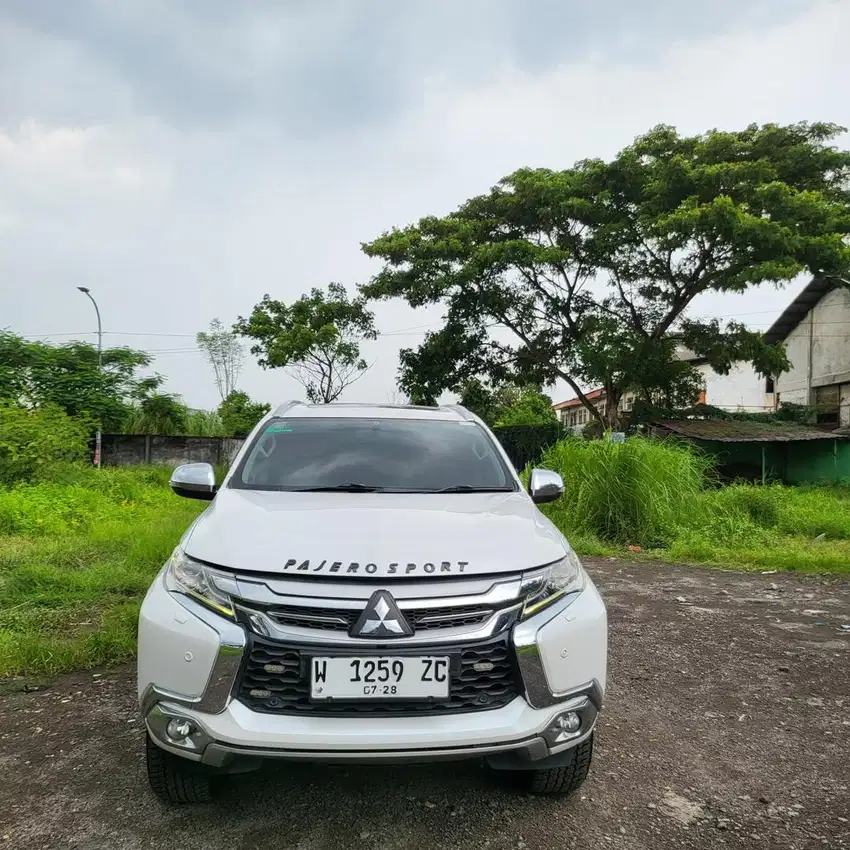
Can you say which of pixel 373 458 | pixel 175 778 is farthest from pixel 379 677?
pixel 373 458

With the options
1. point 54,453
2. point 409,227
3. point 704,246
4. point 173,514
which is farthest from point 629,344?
point 54,453

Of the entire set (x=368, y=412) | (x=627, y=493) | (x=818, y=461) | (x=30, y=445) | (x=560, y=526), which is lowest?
(x=560, y=526)

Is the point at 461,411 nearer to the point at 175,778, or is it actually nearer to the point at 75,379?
the point at 175,778

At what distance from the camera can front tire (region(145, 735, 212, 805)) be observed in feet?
7.50

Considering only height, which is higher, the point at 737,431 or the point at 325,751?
the point at 737,431

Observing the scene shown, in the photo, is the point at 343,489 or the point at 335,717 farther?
the point at 343,489

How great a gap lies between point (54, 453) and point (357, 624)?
12.6 meters

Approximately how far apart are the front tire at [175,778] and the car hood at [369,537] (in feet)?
2.27

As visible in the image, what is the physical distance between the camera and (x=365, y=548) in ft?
7.35

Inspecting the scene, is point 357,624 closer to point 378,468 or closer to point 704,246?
point 378,468

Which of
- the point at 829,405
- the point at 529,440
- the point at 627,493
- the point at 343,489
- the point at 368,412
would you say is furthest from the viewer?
the point at 829,405

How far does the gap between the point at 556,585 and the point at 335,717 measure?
85 centimetres

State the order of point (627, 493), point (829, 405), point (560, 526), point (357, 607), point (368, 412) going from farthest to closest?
point (829, 405) < point (560, 526) < point (627, 493) < point (368, 412) < point (357, 607)

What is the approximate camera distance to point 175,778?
232 cm
